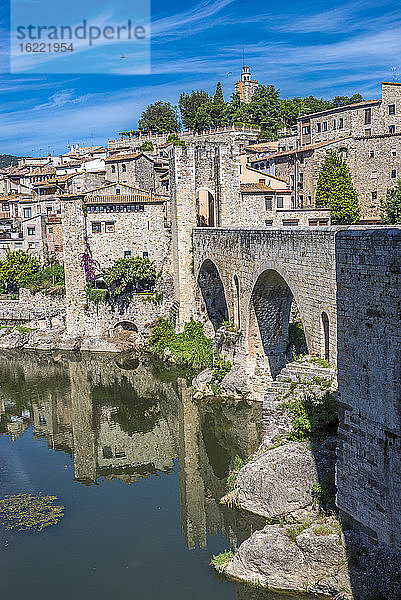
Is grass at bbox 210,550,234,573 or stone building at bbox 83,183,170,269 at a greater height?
stone building at bbox 83,183,170,269

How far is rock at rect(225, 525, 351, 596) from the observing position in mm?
10156

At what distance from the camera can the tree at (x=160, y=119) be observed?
63219 mm

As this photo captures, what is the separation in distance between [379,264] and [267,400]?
21.1ft

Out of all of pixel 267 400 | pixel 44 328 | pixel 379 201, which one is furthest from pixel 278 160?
pixel 267 400

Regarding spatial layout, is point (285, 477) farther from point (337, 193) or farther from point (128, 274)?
point (337, 193)

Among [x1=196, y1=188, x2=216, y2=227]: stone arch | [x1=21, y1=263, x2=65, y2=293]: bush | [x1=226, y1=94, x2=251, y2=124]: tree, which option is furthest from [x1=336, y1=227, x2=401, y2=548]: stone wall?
[x1=226, y1=94, x2=251, y2=124]: tree

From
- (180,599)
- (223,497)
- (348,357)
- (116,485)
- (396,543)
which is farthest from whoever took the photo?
(116,485)

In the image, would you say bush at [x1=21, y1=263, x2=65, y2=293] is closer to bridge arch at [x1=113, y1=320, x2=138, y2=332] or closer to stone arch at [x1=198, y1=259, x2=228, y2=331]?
bridge arch at [x1=113, y1=320, x2=138, y2=332]

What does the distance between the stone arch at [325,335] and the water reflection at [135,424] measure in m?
3.67

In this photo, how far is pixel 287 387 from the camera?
47.9ft

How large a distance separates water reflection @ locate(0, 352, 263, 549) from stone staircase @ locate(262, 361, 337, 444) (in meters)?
1.99

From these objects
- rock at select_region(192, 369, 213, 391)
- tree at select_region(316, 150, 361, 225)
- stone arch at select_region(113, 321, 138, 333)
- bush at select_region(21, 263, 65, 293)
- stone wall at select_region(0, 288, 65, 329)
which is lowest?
rock at select_region(192, 369, 213, 391)

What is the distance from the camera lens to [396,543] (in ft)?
29.5

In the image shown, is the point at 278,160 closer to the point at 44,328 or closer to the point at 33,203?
the point at 33,203
